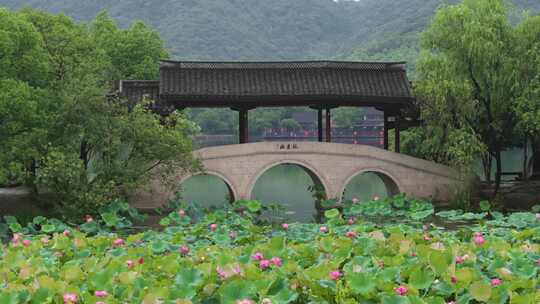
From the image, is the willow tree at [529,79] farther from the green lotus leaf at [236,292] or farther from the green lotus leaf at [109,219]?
the green lotus leaf at [236,292]

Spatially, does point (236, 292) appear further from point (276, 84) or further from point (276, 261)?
point (276, 84)

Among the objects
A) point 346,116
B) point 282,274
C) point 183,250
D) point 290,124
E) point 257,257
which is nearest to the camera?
point 282,274

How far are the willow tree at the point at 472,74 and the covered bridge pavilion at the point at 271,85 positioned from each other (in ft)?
3.64

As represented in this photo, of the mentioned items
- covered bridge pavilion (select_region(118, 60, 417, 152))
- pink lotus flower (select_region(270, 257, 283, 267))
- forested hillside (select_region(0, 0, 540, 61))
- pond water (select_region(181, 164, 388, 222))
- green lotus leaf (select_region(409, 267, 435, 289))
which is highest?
forested hillside (select_region(0, 0, 540, 61))

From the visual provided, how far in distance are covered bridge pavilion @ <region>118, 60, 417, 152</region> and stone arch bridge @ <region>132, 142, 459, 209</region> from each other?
1.29 meters

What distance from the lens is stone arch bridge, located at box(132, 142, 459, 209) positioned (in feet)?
77.8

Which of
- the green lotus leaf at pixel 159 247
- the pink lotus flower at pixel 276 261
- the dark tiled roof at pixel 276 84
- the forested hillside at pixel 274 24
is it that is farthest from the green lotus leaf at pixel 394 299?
the forested hillside at pixel 274 24

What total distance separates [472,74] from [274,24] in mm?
69079

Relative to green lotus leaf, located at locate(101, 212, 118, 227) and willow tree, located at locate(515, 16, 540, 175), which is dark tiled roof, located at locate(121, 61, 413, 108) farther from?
green lotus leaf, located at locate(101, 212, 118, 227)

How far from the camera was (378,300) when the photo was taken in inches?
257

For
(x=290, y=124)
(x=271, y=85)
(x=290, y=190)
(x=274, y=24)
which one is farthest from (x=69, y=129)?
(x=274, y=24)

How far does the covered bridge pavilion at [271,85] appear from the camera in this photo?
78.3 feet

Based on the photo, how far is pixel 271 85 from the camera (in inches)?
965

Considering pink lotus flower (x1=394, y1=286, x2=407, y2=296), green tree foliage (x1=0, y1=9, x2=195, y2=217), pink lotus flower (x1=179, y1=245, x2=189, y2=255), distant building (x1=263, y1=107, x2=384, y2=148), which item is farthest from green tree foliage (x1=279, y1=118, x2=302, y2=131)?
pink lotus flower (x1=394, y1=286, x2=407, y2=296)
